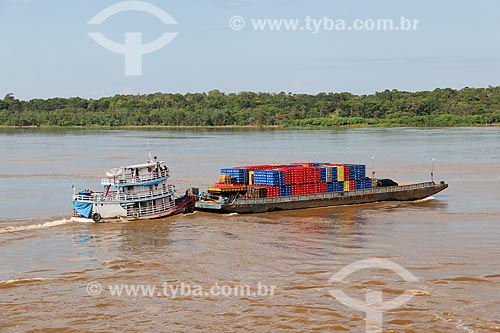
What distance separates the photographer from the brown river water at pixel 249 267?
22547 millimetres

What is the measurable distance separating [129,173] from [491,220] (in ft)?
67.0

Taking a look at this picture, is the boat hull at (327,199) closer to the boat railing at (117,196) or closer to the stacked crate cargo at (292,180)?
the stacked crate cargo at (292,180)

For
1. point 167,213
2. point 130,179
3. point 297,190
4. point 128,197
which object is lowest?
point 167,213

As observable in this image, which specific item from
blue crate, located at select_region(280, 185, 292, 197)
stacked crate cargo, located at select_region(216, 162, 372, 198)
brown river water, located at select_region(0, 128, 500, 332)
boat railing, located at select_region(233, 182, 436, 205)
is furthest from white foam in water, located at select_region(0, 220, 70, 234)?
blue crate, located at select_region(280, 185, 292, 197)

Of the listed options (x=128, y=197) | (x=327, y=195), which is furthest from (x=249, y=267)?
(x=327, y=195)

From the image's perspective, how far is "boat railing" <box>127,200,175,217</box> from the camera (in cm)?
3978

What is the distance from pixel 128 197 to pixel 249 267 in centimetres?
1254

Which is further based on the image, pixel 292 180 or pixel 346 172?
pixel 346 172

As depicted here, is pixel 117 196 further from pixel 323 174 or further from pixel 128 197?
pixel 323 174

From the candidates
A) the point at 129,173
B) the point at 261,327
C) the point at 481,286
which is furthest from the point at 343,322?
the point at 129,173

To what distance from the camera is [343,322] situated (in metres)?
22.1

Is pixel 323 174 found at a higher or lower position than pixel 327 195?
higher

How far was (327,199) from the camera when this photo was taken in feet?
151

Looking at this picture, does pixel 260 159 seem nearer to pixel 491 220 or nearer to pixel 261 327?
pixel 491 220
